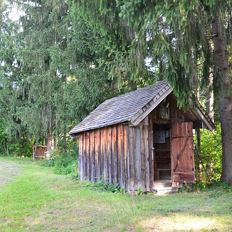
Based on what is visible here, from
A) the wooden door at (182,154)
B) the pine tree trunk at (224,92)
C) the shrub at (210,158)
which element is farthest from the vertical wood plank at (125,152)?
the shrub at (210,158)

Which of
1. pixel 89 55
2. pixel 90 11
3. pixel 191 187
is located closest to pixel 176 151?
pixel 191 187

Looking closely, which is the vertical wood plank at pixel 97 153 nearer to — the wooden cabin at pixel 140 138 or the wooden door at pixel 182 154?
the wooden cabin at pixel 140 138

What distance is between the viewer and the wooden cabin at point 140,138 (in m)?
13.4

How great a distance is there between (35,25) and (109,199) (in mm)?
19213

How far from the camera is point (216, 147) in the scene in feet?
55.6

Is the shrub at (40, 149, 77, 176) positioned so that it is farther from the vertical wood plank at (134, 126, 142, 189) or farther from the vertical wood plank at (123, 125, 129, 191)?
the vertical wood plank at (134, 126, 142, 189)

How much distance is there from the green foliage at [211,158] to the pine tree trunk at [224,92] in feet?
7.01

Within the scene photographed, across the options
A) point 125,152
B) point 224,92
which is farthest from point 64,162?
point 224,92

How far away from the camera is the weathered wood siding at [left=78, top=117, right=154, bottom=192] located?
13383 millimetres

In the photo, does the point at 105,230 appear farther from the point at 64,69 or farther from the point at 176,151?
the point at 64,69

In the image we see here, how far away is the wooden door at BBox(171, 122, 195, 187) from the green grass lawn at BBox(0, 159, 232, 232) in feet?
3.17

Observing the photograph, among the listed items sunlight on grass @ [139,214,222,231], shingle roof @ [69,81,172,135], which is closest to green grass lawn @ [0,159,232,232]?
sunlight on grass @ [139,214,222,231]

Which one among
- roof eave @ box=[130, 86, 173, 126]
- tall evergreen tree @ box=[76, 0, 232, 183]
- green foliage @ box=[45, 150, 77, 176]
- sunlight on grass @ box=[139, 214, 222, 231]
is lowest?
sunlight on grass @ box=[139, 214, 222, 231]

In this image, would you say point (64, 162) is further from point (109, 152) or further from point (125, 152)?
point (125, 152)
